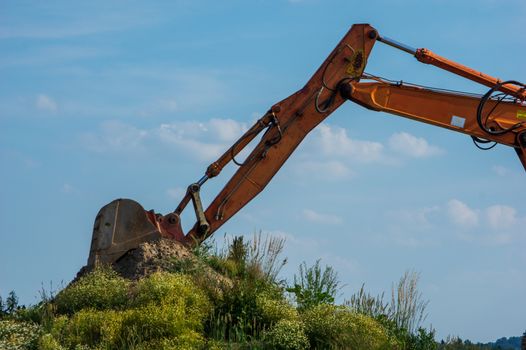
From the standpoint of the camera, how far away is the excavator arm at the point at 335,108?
712 inches

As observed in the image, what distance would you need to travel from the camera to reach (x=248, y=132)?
18281 millimetres

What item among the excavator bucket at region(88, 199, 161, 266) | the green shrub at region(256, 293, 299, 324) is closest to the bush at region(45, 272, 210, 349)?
the green shrub at region(256, 293, 299, 324)

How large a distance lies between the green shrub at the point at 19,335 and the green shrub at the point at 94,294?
2.55ft

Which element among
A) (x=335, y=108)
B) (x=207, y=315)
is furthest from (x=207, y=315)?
(x=335, y=108)

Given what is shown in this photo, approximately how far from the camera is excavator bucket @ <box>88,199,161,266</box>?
58.0 ft

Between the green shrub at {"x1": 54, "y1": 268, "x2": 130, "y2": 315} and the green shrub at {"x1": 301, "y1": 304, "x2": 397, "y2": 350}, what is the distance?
2953mm

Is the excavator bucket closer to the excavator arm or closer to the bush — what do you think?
the excavator arm

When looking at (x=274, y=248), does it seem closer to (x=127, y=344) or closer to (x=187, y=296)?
(x=187, y=296)

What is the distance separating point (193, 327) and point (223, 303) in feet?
3.11

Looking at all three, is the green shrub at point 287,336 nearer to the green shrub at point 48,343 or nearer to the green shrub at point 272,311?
the green shrub at point 272,311

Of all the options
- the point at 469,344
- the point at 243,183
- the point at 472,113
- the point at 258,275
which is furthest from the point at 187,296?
Result: the point at 472,113

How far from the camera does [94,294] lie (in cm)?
1638

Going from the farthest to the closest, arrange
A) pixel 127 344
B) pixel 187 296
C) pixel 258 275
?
pixel 258 275, pixel 187 296, pixel 127 344

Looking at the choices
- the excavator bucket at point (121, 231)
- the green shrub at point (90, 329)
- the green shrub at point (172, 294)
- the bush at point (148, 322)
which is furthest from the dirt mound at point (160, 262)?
the green shrub at point (90, 329)
